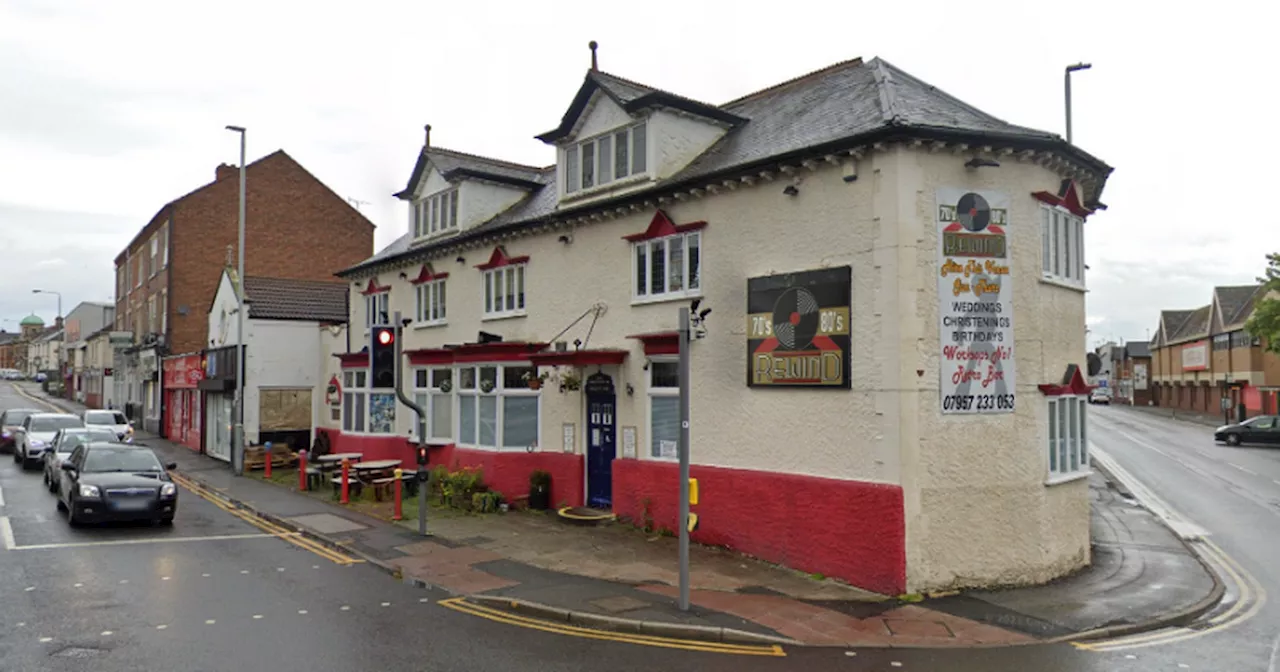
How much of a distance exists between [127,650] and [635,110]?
12.2 m

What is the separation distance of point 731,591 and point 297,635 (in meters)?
5.53

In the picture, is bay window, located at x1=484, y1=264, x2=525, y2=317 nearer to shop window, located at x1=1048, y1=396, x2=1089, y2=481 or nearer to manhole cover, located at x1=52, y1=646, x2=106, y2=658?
shop window, located at x1=1048, y1=396, x2=1089, y2=481

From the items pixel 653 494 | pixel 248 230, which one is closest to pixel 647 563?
pixel 653 494

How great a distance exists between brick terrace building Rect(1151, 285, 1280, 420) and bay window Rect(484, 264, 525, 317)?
4741cm

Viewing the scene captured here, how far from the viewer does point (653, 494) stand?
15602mm

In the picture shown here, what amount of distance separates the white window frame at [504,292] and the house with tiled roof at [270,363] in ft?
33.4

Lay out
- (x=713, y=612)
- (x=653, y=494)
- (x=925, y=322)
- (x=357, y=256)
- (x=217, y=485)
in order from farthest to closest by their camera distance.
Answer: (x=357, y=256), (x=217, y=485), (x=653, y=494), (x=925, y=322), (x=713, y=612)

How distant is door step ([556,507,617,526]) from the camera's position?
52.9ft

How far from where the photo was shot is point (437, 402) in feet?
72.7

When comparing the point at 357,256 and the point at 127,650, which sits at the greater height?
the point at 357,256

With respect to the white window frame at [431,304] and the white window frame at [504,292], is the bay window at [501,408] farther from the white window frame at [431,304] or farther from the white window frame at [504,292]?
the white window frame at [431,304]

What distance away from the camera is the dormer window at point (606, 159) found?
1686cm

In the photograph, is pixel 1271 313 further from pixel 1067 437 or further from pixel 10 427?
pixel 10 427

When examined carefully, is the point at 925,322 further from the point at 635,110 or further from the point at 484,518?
the point at 484,518
